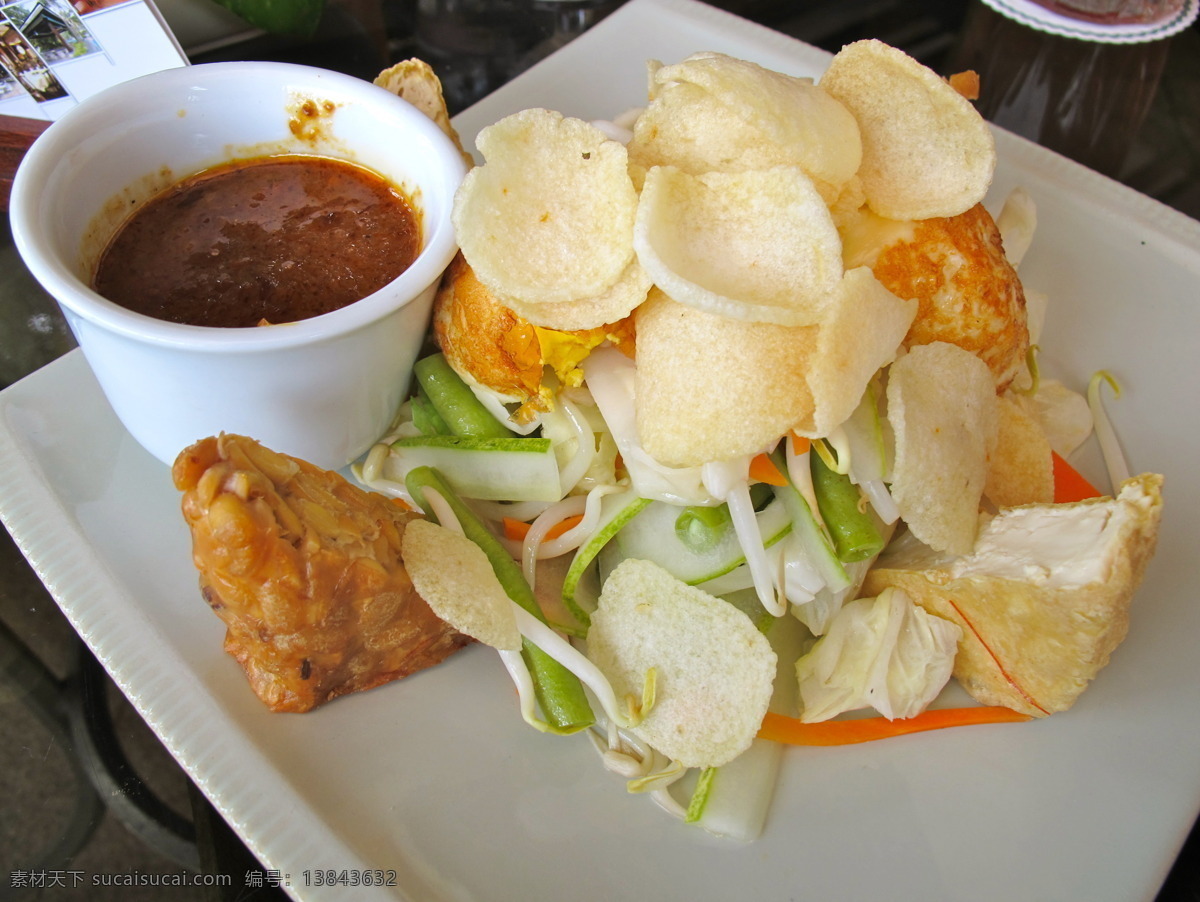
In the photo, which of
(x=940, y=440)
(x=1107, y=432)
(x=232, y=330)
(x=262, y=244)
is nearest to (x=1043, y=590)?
(x=940, y=440)

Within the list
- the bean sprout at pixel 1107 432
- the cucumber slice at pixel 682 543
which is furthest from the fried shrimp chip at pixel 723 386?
the bean sprout at pixel 1107 432

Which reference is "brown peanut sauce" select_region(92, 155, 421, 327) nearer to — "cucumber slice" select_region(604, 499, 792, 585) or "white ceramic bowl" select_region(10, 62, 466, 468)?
"white ceramic bowl" select_region(10, 62, 466, 468)

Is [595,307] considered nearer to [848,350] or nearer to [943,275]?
[848,350]

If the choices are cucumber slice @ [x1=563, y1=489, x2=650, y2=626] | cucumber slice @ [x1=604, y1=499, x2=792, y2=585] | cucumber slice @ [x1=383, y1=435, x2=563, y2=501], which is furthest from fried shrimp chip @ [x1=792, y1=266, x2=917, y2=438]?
→ cucumber slice @ [x1=383, y1=435, x2=563, y2=501]

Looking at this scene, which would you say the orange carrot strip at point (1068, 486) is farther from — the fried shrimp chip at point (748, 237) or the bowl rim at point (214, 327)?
the bowl rim at point (214, 327)

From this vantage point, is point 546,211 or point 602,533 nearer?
point 546,211

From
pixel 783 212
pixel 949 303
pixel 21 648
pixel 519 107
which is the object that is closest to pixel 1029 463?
pixel 949 303
